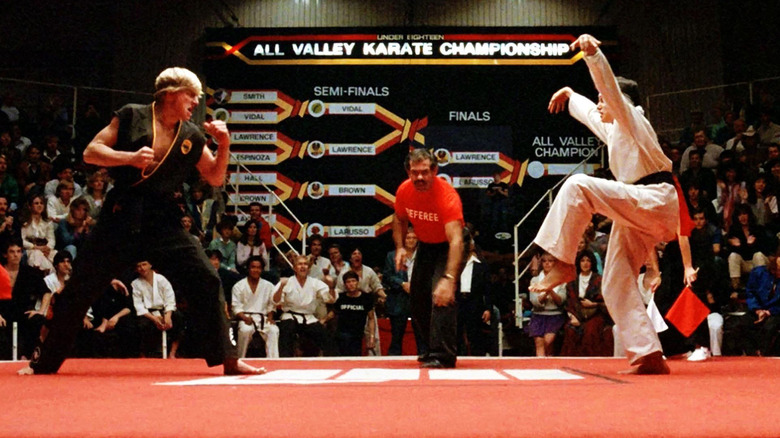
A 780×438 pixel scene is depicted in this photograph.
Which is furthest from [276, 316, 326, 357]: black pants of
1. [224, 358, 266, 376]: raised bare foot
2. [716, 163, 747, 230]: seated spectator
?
[716, 163, 747, 230]: seated spectator

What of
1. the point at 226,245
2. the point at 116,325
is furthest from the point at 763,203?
the point at 116,325

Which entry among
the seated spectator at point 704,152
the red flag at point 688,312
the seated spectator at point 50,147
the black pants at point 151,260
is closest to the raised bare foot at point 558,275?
the red flag at point 688,312

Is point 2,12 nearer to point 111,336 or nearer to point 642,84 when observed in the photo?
point 111,336

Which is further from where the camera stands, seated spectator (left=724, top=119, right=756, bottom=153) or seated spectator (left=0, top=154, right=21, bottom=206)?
seated spectator (left=724, top=119, right=756, bottom=153)

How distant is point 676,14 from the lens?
14.6m

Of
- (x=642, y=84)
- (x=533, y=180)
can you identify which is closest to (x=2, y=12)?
(x=533, y=180)

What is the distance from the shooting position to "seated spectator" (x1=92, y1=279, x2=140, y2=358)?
8.79 metres

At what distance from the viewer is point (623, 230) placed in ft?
15.6

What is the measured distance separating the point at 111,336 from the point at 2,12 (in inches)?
368

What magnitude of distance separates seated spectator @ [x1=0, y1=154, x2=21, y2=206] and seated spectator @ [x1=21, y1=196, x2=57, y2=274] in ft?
3.03

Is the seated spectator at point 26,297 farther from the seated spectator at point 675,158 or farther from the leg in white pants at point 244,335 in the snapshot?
the seated spectator at point 675,158

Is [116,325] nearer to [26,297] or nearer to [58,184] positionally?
[26,297]

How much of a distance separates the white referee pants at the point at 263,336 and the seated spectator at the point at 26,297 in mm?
1973

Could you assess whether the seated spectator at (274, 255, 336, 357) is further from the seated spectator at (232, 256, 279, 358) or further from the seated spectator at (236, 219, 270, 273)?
the seated spectator at (236, 219, 270, 273)
